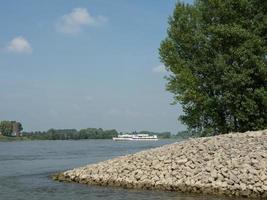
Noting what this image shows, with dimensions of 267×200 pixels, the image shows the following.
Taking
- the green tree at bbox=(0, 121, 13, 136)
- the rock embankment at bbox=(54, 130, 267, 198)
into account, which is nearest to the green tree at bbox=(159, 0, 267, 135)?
the rock embankment at bbox=(54, 130, 267, 198)

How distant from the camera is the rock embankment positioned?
23500mm

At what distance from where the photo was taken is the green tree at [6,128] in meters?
183

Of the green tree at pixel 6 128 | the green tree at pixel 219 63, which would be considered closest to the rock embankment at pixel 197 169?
the green tree at pixel 219 63

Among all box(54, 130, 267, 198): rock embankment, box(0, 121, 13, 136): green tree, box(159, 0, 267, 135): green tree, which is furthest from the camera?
box(0, 121, 13, 136): green tree

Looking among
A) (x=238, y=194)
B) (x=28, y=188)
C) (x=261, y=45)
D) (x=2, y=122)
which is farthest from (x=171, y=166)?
(x=2, y=122)

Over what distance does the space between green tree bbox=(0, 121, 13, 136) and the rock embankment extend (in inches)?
6174

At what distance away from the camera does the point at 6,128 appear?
18600 centimetres

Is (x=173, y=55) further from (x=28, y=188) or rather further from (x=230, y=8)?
(x=28, y=188)

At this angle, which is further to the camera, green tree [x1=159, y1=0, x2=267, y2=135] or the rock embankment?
green tree [x1=159, y1=0, x2=267, y2=135]

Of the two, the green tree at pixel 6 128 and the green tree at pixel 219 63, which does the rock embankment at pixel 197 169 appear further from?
the green tree at pixel 6 128

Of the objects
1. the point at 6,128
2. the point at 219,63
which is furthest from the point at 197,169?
the point at 6,128

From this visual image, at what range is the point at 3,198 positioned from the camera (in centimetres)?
2478

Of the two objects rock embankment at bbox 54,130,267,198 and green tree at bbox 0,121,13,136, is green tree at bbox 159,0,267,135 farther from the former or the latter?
green tree at bbox 0,121,13,136

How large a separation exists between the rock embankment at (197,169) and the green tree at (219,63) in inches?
382
